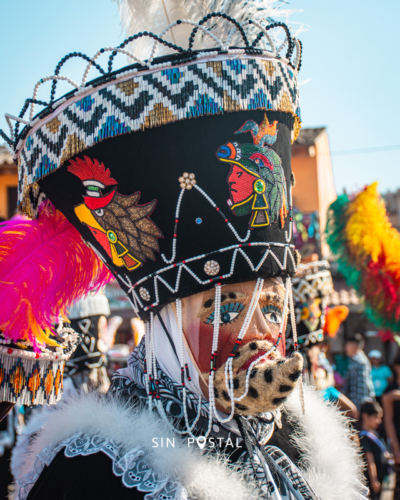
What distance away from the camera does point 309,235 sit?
390 inches

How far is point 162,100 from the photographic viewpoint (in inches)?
61.0

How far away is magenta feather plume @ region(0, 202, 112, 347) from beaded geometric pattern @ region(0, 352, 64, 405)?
96 millimetres

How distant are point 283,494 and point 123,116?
151 cm

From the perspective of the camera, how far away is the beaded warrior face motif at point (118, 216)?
1.62 metres

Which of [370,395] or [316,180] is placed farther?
[316,180]

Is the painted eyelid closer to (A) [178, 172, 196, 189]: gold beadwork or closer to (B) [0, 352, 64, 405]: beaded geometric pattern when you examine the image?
(A) [178, 172, 196, 189]: gold beadwork

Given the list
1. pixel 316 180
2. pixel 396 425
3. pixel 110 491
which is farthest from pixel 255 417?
pixel 316 180

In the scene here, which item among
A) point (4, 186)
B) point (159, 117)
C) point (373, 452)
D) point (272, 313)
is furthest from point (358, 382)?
point (4, 186)

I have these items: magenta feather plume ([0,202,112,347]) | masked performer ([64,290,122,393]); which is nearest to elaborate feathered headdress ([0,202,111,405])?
magenta feather plume ([0,202,112,347])

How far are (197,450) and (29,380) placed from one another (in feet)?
2.59

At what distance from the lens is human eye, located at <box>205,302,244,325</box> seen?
1.60 metres

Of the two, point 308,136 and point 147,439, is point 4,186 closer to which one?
point 308,136

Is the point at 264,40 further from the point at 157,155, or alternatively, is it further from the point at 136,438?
the point at 136,438

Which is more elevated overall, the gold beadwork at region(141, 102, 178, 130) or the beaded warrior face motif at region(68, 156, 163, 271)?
the gold beadwork at region(141, 102, 178, 130)
